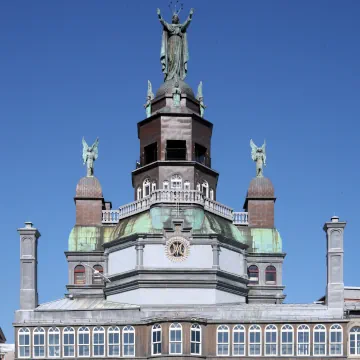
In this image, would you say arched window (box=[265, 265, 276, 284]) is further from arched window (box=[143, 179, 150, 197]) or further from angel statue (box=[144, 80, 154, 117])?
angel statue (box=[144, 80, 154, 117])

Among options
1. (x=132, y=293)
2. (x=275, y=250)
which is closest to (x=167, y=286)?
(x=132, y=293)

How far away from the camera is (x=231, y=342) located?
126m

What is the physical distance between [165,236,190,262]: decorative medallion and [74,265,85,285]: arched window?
42.1ft

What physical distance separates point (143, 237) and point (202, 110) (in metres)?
21.4

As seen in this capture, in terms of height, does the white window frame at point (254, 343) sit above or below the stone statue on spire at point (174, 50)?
below

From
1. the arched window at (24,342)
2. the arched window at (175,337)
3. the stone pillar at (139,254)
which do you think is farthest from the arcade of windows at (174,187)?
the arched window at (24,342)

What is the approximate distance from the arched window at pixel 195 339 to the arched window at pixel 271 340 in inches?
281

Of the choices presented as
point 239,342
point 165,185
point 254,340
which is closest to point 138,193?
point 165,185

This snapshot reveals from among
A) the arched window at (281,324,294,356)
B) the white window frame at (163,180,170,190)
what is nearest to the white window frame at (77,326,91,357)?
the white window frame at (163,180,170,190)

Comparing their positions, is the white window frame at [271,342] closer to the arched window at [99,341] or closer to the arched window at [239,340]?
the arched window at [239,340]

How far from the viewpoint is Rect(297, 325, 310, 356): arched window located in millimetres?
125750

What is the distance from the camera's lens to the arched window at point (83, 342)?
4979 inches

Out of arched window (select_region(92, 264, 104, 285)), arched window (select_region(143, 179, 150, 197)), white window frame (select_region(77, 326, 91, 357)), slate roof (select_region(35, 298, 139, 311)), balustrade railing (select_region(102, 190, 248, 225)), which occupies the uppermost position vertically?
arched window (select_region(143, 179, 150, 197))

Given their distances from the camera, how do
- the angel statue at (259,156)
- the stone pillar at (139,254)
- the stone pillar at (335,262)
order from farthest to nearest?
the angel statue at (259,156)
the stone pillar at (139,254)
the stone pillar at (335,262)
